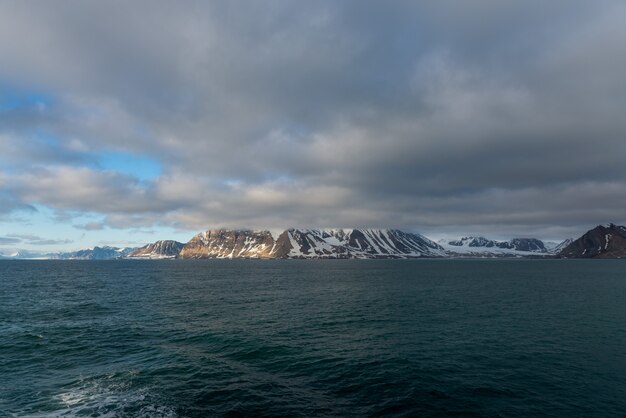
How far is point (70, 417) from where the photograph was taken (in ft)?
91.7

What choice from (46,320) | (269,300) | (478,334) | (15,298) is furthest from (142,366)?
(15,298)

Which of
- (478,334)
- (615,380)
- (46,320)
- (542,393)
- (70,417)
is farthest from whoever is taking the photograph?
(46,320)

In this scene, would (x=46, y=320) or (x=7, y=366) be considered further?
(x=46, y=320)

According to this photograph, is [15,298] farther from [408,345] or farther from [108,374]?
[408,345]

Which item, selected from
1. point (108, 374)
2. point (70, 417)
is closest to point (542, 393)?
point (70, 417)

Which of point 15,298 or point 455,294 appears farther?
point 455,294

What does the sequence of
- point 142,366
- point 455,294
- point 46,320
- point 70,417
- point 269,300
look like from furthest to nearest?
point 455,294 < point 269,300 < point 46,320 < point 142,366 < point 70,417

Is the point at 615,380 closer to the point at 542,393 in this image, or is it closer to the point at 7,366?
the point at 542,393

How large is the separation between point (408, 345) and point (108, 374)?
118 ft

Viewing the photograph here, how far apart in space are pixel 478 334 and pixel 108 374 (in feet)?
161

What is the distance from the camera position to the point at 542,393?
32000mm

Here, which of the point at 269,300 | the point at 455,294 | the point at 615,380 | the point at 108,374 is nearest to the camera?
the point at 615,380

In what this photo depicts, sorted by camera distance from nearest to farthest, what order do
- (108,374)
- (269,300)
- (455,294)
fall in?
(108,374)
(269,300)
(455,294)

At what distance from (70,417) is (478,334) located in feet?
167
